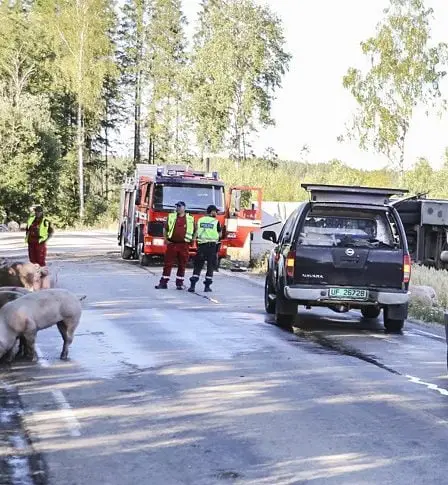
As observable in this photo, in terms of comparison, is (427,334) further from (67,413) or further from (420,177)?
(420,177)

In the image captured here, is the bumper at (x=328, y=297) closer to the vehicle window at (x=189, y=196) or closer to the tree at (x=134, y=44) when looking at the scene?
the vehicle window at (x=189, y=196)

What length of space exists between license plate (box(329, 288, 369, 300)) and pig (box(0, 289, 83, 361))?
14.0 ft

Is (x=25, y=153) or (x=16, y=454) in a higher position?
(x=25, y=153)

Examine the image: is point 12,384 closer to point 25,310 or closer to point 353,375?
point 25,310

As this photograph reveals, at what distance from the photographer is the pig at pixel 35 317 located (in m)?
9.79

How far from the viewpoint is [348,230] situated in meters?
14.3

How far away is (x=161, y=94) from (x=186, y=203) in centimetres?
4319

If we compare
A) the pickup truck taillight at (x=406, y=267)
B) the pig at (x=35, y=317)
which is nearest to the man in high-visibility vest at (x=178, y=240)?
the pickup truck taillight at (x=406, y=267)

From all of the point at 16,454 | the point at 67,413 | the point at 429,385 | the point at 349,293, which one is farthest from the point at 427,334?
the point at 16,454

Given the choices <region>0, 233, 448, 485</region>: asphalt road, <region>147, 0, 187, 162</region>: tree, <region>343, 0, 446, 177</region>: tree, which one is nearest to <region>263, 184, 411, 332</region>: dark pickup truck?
<region>0, 233, 448, 485</region>: asphalt road

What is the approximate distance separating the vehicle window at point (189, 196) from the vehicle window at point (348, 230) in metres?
12.1

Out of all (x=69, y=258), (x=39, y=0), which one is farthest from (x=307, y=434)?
(x=39, y=0)

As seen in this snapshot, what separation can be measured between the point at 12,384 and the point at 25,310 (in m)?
1.09

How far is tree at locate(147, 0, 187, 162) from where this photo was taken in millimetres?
67938
